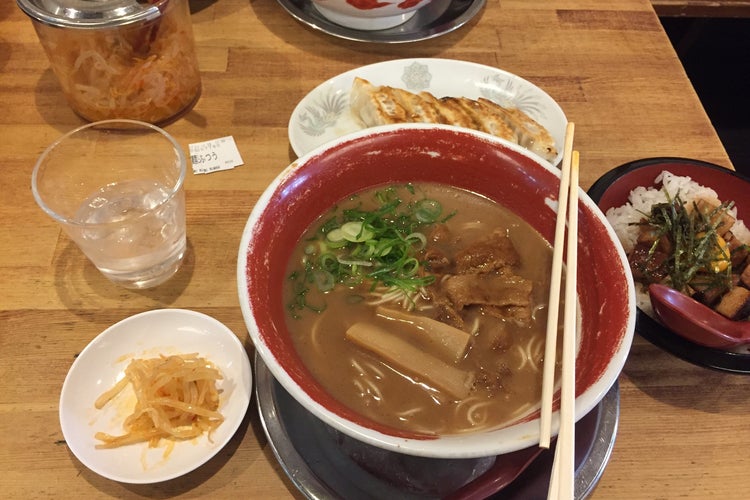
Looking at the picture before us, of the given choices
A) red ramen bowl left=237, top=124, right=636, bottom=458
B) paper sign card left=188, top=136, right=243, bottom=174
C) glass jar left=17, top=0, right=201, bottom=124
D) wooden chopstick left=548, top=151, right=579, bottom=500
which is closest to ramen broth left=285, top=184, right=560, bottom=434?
red ramen bowl left=237, top=124, right=636, bottom=458

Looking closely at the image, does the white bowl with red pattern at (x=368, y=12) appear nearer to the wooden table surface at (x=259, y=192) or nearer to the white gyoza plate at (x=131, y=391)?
the wooden table surface at (x=259, y=192)

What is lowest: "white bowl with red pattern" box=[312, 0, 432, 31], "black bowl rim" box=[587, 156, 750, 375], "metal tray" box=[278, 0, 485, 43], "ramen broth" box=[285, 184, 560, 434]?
"black bowl rim" box=[587, 156, 750, 375]

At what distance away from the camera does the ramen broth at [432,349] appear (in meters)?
1.27

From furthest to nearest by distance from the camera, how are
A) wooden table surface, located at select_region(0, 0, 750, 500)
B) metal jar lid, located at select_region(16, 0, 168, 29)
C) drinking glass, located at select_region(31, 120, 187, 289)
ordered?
metal jar lid, located at select_region(16, 0, 168, 29) → drinking glass, located at select_region(31, 120, 187, 289) → wooden table surface, located at select_region(0, 0, 750, 500)

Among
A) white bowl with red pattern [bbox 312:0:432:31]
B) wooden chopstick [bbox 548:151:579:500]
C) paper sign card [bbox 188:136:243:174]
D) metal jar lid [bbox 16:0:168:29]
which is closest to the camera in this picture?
wooden chopstick [bbox 548:151:579:500]

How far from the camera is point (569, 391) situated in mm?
1068

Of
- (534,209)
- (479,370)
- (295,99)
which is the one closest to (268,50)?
(295,99)

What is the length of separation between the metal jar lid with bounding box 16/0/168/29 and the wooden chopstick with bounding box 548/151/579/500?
1.50 m

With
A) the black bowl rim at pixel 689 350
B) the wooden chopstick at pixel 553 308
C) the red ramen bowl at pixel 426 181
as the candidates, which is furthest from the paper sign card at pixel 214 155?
the black bowl rim at pixel 689 350

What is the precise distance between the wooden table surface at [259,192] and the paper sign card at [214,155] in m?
0.04

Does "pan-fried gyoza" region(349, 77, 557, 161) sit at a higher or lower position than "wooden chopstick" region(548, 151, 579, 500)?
lower

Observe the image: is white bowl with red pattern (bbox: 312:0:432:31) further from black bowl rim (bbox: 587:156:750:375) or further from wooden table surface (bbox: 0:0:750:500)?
black bowl rim (bbox: 587:156:750:375)

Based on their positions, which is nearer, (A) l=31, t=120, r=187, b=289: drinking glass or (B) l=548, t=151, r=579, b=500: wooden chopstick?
(B) l=548, t=151, r=579, b=500: wooden chopstick

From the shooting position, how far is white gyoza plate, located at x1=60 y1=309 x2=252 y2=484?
133 cm
